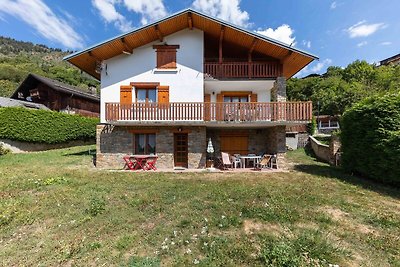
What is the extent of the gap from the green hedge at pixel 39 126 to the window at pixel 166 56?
1174 centimetres

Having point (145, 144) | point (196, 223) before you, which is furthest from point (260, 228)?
point (145, 144)

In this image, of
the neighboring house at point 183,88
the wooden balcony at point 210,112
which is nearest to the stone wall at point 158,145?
the neighboring house at point 183,88

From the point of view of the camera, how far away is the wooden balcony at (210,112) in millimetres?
11961

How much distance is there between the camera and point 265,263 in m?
3.87

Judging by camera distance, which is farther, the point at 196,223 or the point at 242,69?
the point at 242,69

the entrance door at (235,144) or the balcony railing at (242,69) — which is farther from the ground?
the balcony railing at (242,69)

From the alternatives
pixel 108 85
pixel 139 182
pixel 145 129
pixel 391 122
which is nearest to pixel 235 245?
pixel 139 182

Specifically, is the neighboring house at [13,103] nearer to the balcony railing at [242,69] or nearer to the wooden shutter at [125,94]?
the wooden shutter at [125,94]

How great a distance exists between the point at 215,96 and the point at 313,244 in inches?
436

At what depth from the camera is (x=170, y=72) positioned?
1320cm

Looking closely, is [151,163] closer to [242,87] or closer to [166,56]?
[166,56]

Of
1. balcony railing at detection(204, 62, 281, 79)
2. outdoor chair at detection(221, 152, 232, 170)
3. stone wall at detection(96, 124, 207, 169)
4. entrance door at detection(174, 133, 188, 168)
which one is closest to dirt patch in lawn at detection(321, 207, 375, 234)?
outdoor chair at detection(221, 152, 232, 170)

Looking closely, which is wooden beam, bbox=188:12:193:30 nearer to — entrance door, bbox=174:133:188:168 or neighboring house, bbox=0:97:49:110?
entrance door, bbox=174:133:188:168

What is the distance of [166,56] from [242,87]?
198 inches
